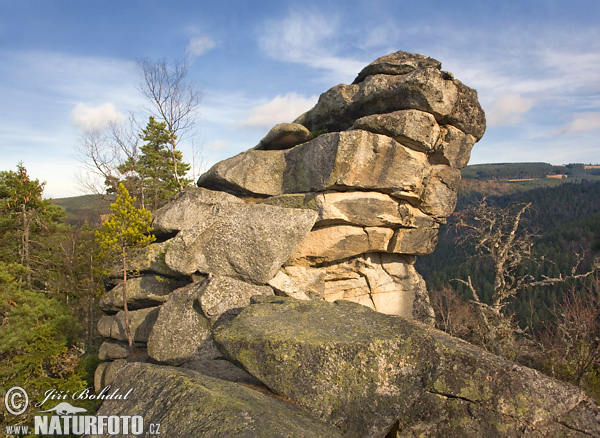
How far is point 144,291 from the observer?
14453 millimetres

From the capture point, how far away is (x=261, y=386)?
7176 millimetres

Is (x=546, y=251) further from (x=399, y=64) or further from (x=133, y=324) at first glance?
(x=133, y=324)

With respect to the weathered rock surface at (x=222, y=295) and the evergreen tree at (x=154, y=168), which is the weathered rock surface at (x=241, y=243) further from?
the evergreen tree at (x=154, y=168)

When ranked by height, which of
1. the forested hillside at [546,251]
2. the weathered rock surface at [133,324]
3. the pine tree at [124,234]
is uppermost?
the pine tree at [124,234]

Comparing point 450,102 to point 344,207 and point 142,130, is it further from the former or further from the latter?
point 142,130

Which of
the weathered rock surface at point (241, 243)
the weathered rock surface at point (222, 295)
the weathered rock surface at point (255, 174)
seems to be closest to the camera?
the weathered rock surface at point (222, 295)

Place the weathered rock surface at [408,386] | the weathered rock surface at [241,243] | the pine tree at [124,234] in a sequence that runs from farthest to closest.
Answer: the pine tree at [124,234] → the weathered rock surface at [241,243] → the weathered rock surface at [408,386]

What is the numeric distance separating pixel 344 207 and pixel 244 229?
183 inches

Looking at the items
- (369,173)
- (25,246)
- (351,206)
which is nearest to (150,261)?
(351,206)

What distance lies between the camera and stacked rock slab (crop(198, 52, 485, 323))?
47.5 ft

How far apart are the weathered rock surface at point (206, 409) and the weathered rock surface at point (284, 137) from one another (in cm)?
1253

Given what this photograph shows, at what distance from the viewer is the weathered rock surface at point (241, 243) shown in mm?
12922

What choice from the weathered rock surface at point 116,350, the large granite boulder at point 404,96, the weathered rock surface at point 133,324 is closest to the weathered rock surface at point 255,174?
the large granite boulder at point 404,96
